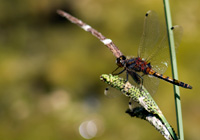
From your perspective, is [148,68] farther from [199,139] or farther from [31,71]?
[31,71]

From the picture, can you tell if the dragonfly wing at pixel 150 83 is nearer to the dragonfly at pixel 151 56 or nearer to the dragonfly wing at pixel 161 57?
the dragonfly at pixel 151 56

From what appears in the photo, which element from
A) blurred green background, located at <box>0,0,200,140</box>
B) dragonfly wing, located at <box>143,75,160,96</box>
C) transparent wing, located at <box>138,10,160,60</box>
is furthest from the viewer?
blurred green background, located at <box>0,0,200,140</box>

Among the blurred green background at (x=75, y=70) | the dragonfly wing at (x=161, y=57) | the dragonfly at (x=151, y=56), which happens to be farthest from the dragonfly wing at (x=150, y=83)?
the blurred green background at (x=75, y=70)

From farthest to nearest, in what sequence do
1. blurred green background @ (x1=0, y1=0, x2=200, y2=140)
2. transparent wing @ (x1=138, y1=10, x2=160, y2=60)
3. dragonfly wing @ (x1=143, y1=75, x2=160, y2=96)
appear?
blurred green background @ (x1=0, y1=0, x2=200, y2=140) → transparent wing @ (x1=138, y1=10, x2=160, y2=60) → dragonfly wing @ (x1=143, y1=75, x2=160, y2=96)

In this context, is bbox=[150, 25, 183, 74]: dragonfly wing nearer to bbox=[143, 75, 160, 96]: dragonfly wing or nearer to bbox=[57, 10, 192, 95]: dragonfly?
bbox=[57, 10, 192, 95]: dragonfly

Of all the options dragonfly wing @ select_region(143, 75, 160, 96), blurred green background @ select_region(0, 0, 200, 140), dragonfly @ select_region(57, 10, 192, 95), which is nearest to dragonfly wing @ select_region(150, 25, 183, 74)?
dragonfly @ select_region(57, 10, 192, 95)
